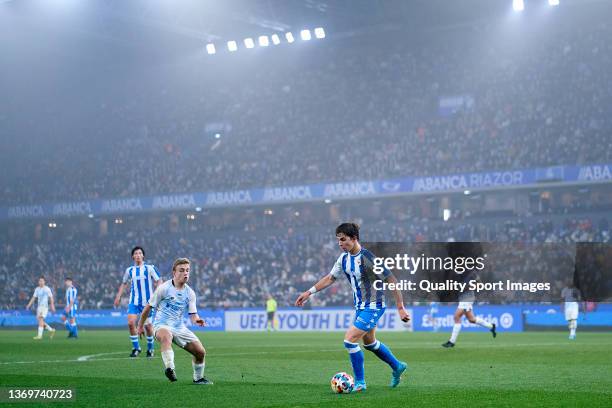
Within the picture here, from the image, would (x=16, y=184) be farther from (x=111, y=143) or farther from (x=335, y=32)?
(x=335, y=32)

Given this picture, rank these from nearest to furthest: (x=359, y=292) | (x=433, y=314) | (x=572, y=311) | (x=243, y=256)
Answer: (x=359, y=292), (x=572, y=311), (x=433, y=314), (x=243, y=256)

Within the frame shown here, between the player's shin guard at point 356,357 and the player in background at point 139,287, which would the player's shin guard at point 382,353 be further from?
the player in background at point 139,287

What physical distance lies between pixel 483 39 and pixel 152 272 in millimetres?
44099

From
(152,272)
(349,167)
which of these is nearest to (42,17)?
(349,167)

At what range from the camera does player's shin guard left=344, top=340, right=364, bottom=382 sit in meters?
12.7

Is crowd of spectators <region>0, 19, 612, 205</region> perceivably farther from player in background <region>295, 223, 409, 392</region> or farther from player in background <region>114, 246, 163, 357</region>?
player in background <region>295, 223, 409, 392</region>

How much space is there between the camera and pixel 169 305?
14.2 m

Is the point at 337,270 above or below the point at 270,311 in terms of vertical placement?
above

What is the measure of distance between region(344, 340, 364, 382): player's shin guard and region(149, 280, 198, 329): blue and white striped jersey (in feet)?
9.09

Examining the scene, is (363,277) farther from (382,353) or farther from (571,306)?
(571,306)

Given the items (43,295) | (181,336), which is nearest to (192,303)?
(181,336)

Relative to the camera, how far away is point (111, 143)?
70000 millimetres

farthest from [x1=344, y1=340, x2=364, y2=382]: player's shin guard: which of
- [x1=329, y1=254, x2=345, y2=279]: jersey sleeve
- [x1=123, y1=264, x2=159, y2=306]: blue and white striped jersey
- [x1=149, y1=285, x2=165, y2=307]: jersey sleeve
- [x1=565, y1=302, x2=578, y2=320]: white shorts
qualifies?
[x1=565, y1=302, x2=578, y2=320]: white shorts

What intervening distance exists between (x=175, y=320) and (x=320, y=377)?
9.24 feet
